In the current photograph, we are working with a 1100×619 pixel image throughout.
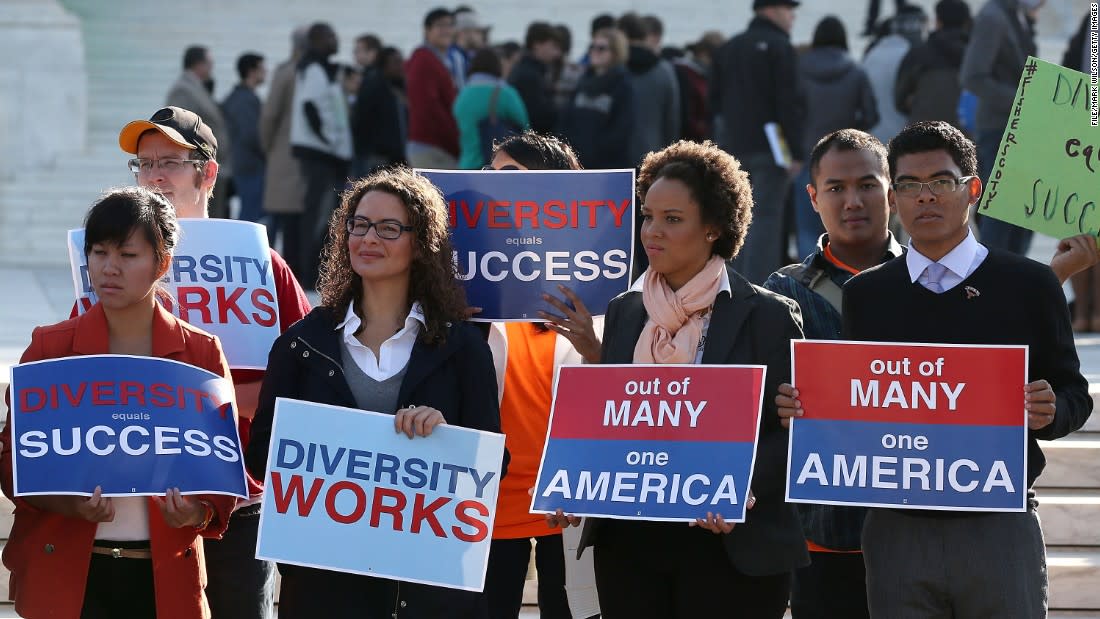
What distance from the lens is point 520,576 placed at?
4953mm

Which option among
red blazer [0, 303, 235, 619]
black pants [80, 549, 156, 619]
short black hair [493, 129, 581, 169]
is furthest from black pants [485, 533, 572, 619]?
short black hair [493, 129, 581, 169]

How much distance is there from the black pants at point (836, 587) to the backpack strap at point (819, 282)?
747mm

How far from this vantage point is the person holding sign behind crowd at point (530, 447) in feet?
15.9

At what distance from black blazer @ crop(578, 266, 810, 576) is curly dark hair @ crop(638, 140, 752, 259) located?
5.2 inches

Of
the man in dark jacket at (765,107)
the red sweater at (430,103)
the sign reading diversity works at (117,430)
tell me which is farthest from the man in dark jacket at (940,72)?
the sign reading diversity works at (117,430)

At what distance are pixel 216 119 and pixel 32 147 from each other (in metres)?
3.58

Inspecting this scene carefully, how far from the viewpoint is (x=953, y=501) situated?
4262 millimetres

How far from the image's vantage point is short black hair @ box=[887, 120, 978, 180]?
450cm

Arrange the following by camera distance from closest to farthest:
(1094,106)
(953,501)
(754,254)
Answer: (953,501), (1094,106), (754,254)

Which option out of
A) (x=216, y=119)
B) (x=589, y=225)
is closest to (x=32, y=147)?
(x=216, y=119)

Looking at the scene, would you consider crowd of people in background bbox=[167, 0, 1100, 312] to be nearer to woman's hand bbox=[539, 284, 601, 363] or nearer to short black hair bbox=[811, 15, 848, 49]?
short black hair bbox=[811, 15, 848, 49]

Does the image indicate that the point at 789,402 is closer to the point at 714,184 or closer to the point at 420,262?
the point at 714,184

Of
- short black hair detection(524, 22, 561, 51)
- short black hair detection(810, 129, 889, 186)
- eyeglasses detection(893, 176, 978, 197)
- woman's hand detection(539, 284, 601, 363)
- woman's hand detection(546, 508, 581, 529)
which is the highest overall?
short black hair detection(524, 22, 561, 51)

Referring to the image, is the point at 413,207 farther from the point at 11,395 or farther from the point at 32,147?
the point at 32,147
